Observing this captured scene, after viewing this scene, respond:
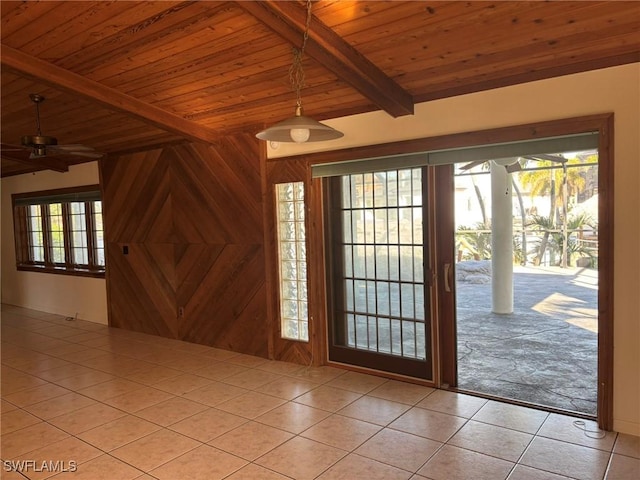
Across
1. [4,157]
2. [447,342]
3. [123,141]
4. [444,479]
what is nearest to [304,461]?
[444,479]

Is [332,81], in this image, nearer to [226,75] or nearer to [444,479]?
[226,75]

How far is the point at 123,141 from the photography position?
5.84m

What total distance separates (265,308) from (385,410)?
73.1 inches

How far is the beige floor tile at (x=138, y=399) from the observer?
3.71m

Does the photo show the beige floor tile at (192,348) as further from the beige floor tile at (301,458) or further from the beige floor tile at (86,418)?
the beige floor tile at (301,458)

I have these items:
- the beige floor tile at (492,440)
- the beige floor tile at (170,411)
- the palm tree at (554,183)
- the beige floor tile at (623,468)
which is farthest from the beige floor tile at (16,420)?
the palm tree at (554,183)

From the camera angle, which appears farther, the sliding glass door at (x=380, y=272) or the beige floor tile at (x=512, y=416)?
the sliding glass door at (x=380, y=272)

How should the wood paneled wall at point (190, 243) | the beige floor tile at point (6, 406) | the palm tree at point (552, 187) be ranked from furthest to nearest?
1. the palm tree at point (552, 187)
2. the wood paneled wall at point (190, 243)
3. the beige floor tile at point (6, 406)

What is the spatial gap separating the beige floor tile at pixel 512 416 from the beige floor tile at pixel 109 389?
118 inches

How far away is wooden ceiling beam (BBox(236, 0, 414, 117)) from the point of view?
263cm

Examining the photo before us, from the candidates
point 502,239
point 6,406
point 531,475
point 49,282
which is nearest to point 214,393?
point 6,406

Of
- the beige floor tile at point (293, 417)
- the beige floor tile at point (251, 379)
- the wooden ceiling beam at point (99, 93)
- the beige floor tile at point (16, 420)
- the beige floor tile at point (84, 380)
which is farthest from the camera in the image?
the beige floor tile at point (84, 380)

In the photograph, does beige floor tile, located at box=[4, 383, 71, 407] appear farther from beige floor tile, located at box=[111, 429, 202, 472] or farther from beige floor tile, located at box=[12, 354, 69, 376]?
beige floor tile, located at box=[111, 429, 202, 472]

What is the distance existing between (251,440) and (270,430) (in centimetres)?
18
